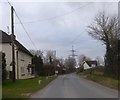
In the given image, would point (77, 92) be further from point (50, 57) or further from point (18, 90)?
point (50, 57)

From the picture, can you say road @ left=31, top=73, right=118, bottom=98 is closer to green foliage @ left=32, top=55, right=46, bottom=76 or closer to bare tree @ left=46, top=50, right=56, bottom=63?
green foliage @ left=32, top=55, right=46, bottom=76

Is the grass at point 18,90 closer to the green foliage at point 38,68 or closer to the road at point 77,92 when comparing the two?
the road at point 77,92

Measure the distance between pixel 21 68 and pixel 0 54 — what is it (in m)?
27.0

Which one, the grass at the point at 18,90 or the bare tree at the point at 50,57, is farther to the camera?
the bare tree at the point at 50,57

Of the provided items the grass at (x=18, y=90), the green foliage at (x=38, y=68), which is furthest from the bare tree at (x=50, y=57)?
the grass at (x=18, y=90)

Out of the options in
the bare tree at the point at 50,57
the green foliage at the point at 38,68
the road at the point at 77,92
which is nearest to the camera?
the road at the point at 77,92

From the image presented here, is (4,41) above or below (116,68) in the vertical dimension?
above

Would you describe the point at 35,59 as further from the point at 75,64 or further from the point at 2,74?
the point at 75,64

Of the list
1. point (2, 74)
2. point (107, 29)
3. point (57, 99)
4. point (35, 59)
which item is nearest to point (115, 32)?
point (107, 29)

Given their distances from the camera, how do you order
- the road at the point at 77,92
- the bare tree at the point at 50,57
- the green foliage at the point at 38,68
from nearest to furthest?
the road at the point at 77,92 → the green foliage at the point at 38,68 → the bare tree at the point at 50,57

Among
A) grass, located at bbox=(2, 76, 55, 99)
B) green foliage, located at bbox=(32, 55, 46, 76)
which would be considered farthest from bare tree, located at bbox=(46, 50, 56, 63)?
grass, located at bbox=(2, 76, 55, 99)

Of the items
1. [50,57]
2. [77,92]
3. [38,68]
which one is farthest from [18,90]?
[50,57]

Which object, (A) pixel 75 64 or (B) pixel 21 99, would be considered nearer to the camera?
(B) pixel 21 99

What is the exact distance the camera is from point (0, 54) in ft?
114
